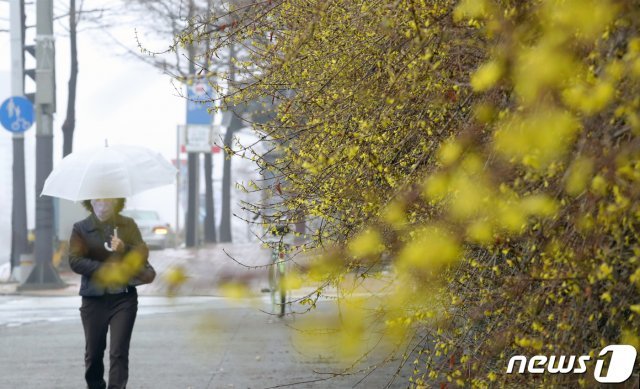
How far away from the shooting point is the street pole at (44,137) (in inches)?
812

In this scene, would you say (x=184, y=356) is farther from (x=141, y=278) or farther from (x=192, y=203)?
(x=192, y=203)

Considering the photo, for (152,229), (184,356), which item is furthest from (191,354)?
(152,229)

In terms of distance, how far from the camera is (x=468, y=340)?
6.10 meters

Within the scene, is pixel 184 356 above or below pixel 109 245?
below

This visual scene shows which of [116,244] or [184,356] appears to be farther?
[184,356]

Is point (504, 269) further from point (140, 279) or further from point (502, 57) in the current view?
point (140, 279)

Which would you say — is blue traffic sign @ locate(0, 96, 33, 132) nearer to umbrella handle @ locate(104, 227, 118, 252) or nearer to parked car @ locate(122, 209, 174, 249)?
parked car @ locate(122, 209, 174, 249)

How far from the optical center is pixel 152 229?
3578 centimetres

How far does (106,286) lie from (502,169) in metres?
4.52

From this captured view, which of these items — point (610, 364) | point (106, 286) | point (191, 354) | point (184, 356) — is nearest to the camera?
point (610, 364)

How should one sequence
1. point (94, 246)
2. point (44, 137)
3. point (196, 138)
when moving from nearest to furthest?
point (94, 246) < point (44, 137) < point (196, 138)

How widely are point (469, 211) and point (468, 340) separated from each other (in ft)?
7.88

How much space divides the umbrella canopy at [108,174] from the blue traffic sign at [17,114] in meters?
12.7

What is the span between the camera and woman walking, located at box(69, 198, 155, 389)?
8.02 meters
